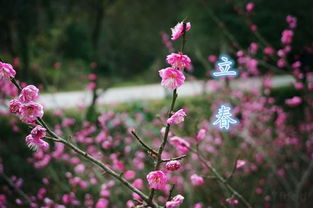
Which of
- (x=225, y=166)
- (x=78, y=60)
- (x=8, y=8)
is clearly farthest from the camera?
(x=78, y=60)

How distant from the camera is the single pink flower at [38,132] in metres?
1.21

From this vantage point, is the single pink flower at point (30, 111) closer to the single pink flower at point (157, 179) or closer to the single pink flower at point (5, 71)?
the single pink flower at point (5, 71)

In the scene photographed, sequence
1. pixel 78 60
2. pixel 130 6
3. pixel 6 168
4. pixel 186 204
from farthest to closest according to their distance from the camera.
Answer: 1. pixel 78 60
2. pixel 130 6
3. pixel 6 168
4. pixel 186 204

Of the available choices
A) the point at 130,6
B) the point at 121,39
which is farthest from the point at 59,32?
the point at 130,6

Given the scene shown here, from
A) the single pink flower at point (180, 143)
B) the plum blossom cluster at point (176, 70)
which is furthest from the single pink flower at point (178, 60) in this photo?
the single pink flower at point (180, 143)

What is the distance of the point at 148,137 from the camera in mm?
5621

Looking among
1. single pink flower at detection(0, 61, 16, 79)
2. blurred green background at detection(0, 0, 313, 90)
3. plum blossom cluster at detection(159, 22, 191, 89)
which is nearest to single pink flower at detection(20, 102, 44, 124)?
single pink flower at detection(0, 61, 16, 79)

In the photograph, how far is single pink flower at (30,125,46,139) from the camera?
1.21 meters

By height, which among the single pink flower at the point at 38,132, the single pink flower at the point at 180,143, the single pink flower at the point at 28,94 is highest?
the single pink flower at the point at 180,143

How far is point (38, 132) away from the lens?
4.02ft

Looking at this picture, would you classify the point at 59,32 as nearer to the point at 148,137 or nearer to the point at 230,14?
the point at 230,14

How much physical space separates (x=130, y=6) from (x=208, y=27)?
2557mm

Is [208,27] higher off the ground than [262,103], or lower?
higher

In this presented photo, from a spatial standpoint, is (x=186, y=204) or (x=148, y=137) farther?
(x=148, y=137)
